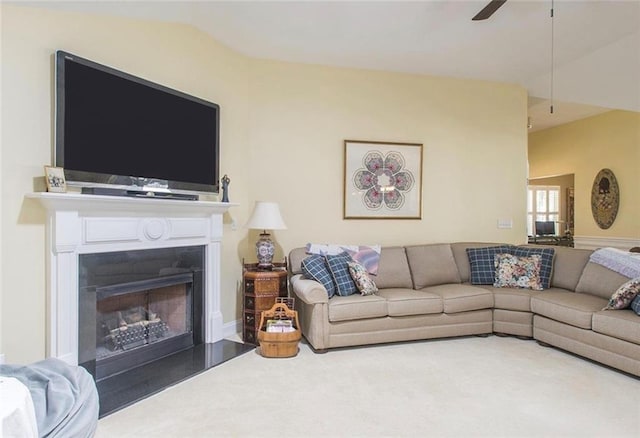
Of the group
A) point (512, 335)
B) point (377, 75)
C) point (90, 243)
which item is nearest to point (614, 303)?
point (512, 335)

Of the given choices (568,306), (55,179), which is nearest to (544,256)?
(568,306)

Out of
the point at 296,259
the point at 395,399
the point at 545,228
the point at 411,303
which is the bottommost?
the point at 395,399

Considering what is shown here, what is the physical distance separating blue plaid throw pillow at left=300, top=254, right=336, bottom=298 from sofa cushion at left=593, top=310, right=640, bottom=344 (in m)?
2.19

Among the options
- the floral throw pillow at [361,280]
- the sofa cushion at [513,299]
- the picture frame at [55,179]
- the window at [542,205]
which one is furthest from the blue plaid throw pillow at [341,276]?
the window at [542,205]

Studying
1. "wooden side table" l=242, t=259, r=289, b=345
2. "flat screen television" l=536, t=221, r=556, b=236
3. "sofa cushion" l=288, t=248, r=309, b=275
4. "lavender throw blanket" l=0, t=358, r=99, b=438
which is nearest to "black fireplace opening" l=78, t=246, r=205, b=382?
"wooden side table" l=242, t=259, r=289, b=345

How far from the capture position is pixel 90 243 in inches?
106

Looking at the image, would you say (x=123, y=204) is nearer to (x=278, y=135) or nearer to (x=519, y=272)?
(x=278, y=135)

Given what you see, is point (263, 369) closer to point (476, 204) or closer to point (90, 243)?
point (90, 243)

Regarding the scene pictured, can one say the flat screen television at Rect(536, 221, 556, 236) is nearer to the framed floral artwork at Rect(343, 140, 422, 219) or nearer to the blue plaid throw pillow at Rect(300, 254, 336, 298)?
the framed floral artwork at Rect(343, 140, 422, 219)

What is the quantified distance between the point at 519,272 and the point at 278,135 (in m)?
2.99

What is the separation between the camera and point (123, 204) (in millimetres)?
2844

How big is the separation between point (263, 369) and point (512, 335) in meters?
2.54

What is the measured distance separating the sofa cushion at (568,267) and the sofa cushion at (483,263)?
1.70 feet

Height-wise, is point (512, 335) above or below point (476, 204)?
below
